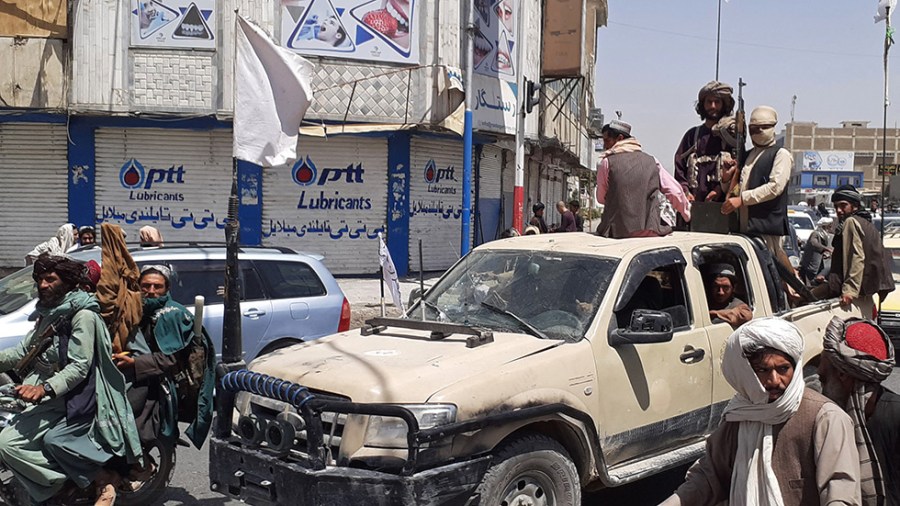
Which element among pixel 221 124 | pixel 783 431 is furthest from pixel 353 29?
pixel 783 431

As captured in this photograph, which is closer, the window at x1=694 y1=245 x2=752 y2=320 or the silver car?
the window at x1=694 y1=245 x2=752 y2=320

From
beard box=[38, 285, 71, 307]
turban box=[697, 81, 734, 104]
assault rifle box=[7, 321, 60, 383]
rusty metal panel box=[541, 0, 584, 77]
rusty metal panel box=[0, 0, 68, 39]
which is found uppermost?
rusty metal panel box=[541, 0, 584, 77]

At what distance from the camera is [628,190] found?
612 cm

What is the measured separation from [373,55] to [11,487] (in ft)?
44.5

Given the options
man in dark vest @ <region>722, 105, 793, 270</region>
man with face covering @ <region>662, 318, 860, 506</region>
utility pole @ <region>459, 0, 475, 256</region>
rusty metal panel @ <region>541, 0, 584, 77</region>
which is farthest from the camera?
rusty metal panel @ <region>541, 0, 584, 77</region>

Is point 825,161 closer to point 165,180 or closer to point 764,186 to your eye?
point 165,180

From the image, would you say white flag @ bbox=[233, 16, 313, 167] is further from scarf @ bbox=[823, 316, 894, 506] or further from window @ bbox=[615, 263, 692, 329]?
scarf @ bbox=[823, 316, 894, 506]

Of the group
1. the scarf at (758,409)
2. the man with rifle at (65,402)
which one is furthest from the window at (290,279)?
the scarf at (758,409)

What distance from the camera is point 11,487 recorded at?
492cm

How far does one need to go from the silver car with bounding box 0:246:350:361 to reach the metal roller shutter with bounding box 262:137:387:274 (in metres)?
9.22

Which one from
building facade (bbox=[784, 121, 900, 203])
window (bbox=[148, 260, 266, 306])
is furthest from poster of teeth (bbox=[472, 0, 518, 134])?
building facade (bbox=[784, 121, 900, 203])

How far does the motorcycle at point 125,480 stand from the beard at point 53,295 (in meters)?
0.48

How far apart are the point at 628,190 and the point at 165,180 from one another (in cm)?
1338

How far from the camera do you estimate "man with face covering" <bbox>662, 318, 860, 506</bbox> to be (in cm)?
261
